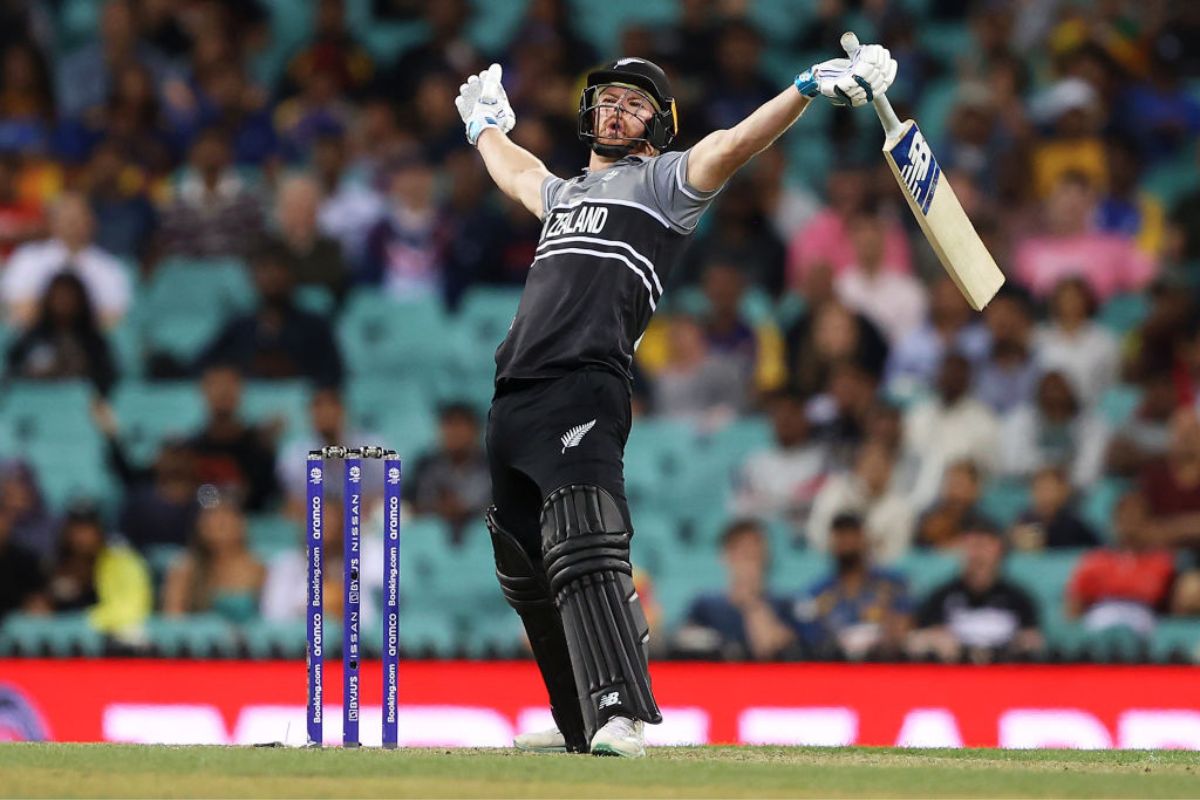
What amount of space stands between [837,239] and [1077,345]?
140cm

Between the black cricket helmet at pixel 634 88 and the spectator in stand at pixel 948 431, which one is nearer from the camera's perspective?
the black cricket helmet at pixel 634 88

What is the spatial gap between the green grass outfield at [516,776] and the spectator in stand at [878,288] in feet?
16.5

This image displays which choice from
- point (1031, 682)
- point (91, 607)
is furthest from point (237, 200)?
point (1031, 682)

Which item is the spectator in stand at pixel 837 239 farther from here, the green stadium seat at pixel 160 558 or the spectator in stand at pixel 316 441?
A: the green stadium seat at pixel 160 558

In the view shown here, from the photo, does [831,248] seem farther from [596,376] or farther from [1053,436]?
[596,376]

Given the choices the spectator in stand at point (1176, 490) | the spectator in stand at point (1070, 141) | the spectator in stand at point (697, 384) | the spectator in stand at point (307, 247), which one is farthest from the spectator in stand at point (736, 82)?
the spectator in stand at point (1176, 490)

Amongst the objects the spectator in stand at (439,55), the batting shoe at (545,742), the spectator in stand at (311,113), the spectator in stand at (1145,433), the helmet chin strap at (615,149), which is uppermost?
the spectator in stand at (439,55)

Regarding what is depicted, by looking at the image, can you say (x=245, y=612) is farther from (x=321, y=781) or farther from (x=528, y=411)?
(x=321, y=781)

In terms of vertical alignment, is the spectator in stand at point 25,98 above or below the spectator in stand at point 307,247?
above

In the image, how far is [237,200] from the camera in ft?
37.8

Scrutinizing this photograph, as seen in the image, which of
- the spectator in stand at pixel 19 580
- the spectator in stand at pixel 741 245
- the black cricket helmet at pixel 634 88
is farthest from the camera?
the spectator in stand at pixel 741 245

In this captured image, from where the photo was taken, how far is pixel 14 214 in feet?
38.1

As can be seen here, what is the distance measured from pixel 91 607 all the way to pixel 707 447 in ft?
9.72

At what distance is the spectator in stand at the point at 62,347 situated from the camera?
426 inches
